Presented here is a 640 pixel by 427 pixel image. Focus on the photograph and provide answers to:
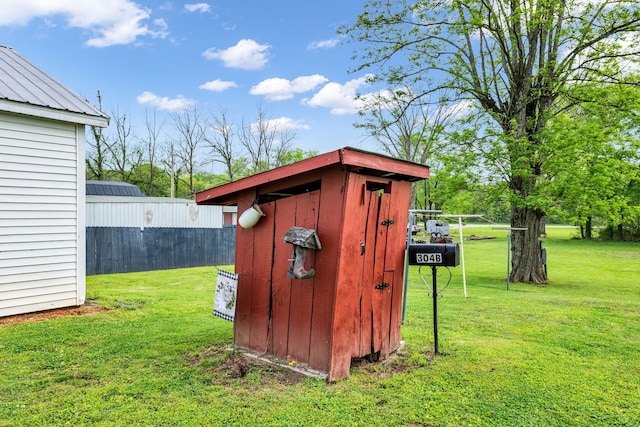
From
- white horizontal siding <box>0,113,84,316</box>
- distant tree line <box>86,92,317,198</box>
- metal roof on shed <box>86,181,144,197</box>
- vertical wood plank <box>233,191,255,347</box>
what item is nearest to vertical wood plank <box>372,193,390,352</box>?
vertical wood plank <box>233,191,255,347</box>

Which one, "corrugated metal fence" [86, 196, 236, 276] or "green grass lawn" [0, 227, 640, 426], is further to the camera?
"corrugated metal fence" [86, 196, 236, 276]

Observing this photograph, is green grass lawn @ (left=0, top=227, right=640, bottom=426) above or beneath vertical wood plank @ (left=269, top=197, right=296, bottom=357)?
beneath

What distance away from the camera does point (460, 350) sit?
414 cm

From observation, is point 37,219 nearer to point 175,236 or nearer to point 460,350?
point 460,350

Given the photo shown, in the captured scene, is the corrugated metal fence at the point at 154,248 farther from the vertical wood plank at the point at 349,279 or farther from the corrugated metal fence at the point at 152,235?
the vertical wood plank at the point at 349,279

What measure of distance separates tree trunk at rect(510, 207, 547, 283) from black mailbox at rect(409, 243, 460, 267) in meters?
8.71

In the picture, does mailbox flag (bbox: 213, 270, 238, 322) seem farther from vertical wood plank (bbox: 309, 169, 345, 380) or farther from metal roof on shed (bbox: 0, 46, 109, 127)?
metal roof on shed (bbox: 0, 46, 109, 127)

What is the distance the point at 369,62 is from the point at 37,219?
388 inches

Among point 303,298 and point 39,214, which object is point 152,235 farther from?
point 303,298

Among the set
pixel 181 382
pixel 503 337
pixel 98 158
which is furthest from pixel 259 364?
pixel 98 158

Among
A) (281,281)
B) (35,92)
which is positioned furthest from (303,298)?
(35,92)

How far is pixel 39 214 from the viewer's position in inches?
237

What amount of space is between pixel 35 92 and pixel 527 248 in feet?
38.2

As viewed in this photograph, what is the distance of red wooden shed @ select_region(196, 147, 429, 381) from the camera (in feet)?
10.9
